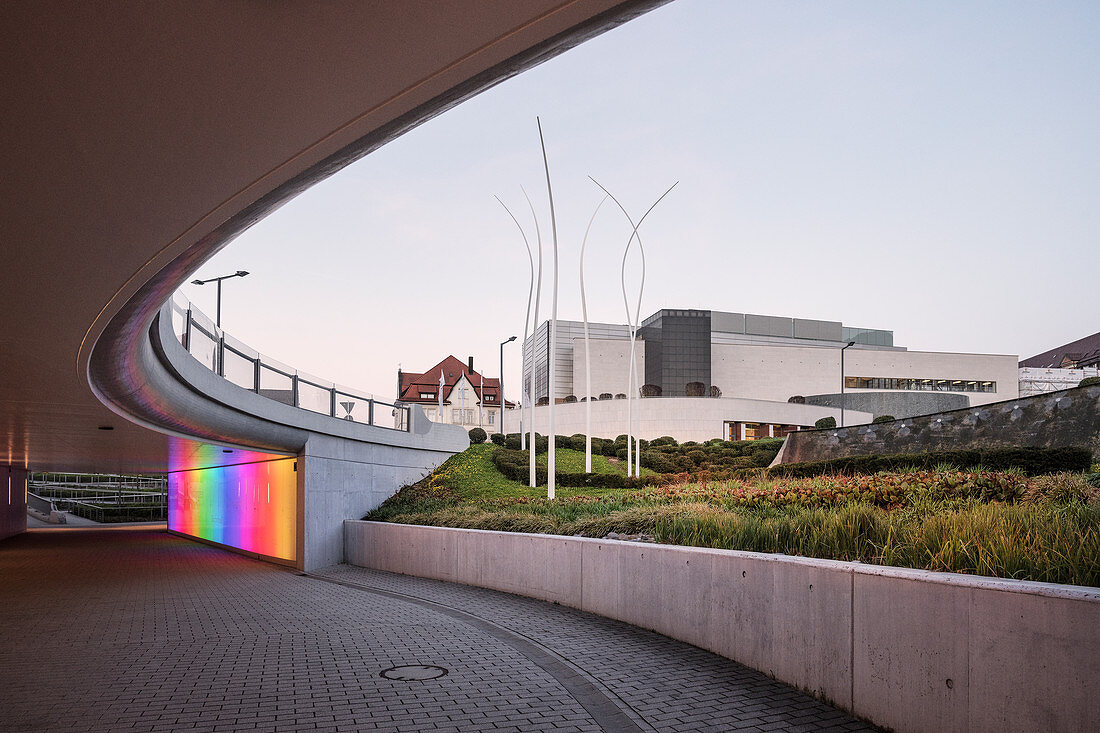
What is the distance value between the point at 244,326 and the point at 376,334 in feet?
110

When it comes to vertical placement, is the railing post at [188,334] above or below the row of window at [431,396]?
above

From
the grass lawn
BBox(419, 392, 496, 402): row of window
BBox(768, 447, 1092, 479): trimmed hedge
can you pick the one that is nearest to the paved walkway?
the grass lawn

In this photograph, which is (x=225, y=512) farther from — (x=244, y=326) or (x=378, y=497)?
(x=244, y=326)

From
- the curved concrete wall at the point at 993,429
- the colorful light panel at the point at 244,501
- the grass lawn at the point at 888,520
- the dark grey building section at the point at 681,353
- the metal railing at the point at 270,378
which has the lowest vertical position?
the colorful light panel at the point at 244,501

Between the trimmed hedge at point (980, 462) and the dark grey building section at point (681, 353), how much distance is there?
47.3 meters

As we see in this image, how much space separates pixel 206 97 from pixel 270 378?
1658 centimetres

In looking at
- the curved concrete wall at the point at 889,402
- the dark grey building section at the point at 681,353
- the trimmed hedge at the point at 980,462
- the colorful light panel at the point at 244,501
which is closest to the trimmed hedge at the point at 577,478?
the trimmed hedge at the point at 980,462

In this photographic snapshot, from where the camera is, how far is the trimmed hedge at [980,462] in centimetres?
1581

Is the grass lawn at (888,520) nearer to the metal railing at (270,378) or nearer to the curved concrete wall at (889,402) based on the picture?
the metal railing at (270,378)

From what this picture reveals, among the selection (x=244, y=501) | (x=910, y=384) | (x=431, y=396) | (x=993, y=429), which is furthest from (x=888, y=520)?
(x=431, y=396)

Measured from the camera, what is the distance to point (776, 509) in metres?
12.0

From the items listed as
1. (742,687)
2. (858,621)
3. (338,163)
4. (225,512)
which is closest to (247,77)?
(338,163)

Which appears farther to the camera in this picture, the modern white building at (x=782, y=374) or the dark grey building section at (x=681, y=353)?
the dark grey building section at (x=681, y=353)

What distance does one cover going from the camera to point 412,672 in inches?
Result: 332
